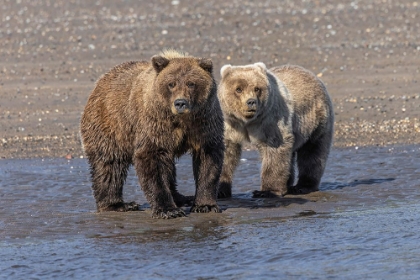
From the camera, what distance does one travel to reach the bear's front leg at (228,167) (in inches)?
336

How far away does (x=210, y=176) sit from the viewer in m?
7.39

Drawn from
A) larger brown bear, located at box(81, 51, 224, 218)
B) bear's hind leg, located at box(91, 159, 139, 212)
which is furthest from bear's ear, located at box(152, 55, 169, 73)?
bear's hind leg, located at box(91, 159, 139, 212)

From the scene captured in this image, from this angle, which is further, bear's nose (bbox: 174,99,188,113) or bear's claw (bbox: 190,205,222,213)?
bear's claw (bbox: 190,205,222,213)

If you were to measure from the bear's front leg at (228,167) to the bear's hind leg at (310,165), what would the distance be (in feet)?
2.12

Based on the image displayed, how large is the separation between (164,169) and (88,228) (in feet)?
2.58

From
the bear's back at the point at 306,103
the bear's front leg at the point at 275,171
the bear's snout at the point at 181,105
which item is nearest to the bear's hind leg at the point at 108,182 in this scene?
the bear's snout at the point at 181,105

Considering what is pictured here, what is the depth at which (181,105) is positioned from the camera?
6949mm

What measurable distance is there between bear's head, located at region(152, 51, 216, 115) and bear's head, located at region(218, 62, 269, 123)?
1168 mm

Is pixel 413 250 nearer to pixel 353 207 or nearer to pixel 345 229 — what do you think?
pixel 345 229

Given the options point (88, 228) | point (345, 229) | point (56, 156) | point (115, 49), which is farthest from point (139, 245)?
point (115, 49)

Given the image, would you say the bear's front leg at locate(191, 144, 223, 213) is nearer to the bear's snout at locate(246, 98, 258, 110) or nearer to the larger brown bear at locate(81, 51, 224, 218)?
the larger brown bear at locate(81, 51, 224, 218)

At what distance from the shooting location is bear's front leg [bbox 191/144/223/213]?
738cm

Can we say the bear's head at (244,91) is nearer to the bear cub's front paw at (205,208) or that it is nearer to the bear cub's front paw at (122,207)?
the bear cub's front paw at (205,208)

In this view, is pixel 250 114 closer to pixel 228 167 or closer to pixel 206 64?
pixel 228 167
